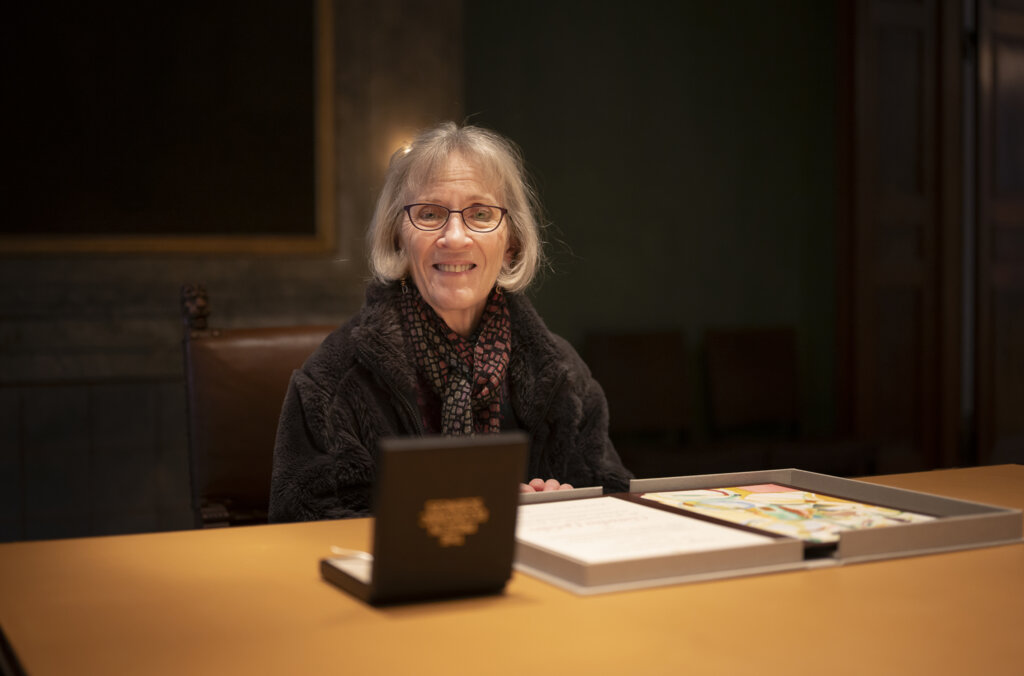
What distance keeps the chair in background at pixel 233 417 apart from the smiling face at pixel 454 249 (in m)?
0.39

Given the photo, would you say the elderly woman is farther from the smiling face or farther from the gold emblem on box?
the gold emblem on box

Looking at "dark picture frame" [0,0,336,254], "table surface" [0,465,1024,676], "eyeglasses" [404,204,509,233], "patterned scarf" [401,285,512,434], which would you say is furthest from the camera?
"dark picture frame" [0,0,336,254]

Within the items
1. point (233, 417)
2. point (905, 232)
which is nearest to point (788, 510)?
point (233, 417)

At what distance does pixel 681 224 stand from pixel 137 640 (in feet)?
15.1

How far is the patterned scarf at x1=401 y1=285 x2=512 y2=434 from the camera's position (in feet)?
6.73

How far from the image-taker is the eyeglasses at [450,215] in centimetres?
215

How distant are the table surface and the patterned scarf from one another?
832 mm

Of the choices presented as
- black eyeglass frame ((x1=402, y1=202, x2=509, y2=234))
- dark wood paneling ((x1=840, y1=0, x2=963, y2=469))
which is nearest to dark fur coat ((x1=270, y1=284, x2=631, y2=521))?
black eyeglass frame ((x1=402, y1=202, x2=509, y2=234))

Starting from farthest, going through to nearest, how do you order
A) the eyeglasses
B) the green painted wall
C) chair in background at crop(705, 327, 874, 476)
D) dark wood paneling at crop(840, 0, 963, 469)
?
dark wood paneling at crop(840, 0, 963, 469), chair in background at crop(705, 327, 874, 476), the green painted wall, the eyeglasses

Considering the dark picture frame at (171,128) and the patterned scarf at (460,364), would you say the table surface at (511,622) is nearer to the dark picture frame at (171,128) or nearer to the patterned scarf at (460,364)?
the patterned scarf at (460,364)

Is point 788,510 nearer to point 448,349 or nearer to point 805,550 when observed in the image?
point 805,550

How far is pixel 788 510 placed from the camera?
1.33 metres

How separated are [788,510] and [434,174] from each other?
42.4 inches

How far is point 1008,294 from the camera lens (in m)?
5.50
